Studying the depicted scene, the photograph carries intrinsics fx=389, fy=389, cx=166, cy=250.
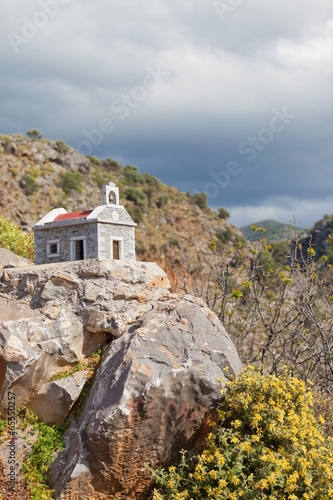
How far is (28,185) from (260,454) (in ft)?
120

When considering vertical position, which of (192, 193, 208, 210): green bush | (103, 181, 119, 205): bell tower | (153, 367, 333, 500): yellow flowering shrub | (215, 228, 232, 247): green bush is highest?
(192, 193, 208, 210): green bush

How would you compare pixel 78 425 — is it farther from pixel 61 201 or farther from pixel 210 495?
pixel 61 201

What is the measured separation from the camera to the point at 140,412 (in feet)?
23.9

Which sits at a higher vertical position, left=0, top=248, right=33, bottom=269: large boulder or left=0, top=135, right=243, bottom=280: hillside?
left=0, top=135, right=243, bottom=280: hillside

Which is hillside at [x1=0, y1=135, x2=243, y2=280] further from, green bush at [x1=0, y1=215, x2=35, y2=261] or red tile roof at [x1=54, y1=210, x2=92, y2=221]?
red tile roof at [x1=54, y1=210, x2=92, y2=221]

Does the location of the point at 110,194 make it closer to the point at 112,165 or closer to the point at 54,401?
the point at 54,401

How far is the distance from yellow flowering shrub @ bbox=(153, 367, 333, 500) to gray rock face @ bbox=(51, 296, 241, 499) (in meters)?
0.43

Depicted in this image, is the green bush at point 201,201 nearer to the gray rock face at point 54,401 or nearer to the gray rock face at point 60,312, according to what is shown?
the gray rock face at point 60,312

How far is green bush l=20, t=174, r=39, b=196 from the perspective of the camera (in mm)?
38009

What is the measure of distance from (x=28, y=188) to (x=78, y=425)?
110ft

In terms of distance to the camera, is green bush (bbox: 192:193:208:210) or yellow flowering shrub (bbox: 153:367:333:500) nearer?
yellow flowering shrub (bbox: 153:367:333:500)

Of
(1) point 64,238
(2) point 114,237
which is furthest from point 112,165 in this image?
(2) point 114,237

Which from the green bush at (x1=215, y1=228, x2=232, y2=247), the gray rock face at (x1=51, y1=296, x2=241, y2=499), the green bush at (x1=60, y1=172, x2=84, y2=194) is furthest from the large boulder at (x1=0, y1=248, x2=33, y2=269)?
the green bush at (x1=215, y1=228, x2=232, y2=247)

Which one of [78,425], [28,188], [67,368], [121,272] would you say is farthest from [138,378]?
[28,188]
